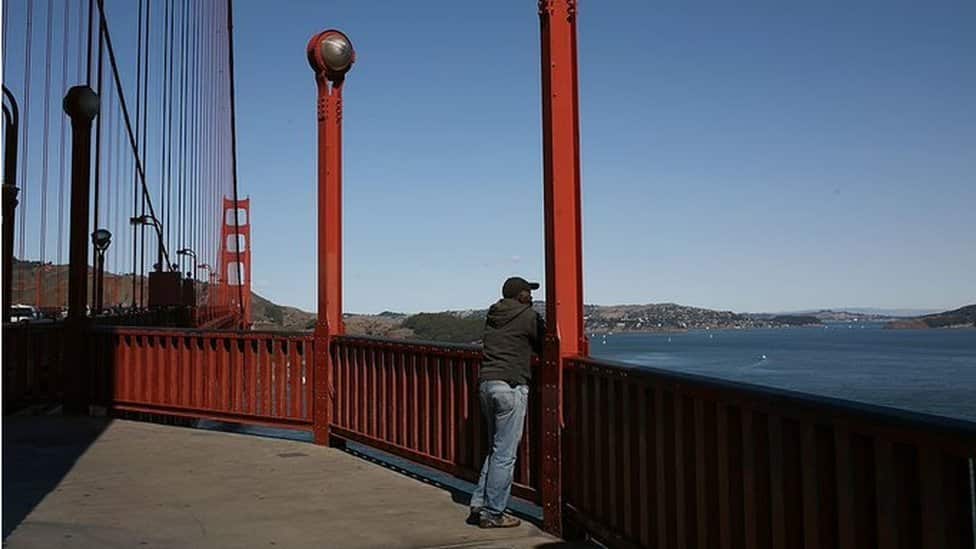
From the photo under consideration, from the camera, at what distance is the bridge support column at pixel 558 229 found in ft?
16.7

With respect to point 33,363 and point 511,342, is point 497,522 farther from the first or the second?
point 33,363

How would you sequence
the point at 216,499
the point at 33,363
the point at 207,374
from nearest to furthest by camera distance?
the point at 216,499 < the point at 207,374 < the point at 33,363

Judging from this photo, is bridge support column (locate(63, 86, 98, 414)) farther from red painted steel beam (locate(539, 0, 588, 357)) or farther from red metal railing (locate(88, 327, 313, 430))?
red painted steel beam (locate(539, 0, 588, 357))

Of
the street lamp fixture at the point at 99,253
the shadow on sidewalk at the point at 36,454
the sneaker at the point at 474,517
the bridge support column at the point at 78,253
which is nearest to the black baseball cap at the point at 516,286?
the sneaker at the point at 474,517

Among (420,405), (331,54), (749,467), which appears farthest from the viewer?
(331,54)

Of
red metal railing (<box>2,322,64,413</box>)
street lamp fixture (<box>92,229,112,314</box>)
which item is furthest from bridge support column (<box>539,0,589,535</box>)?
street lamp fixture (<box>92,229,112,314</box>)

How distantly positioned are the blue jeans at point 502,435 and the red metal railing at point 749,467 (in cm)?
28

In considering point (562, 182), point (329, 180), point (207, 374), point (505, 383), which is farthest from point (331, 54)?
point (505, 383)

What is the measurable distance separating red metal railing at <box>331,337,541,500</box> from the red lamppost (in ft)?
0.87

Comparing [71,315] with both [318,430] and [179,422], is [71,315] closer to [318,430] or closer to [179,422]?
[179,422]

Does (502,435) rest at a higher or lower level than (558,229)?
lower

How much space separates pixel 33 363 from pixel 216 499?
6.02m

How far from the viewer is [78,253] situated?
11.0 m

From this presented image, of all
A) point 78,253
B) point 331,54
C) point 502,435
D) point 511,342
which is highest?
point 331,54
